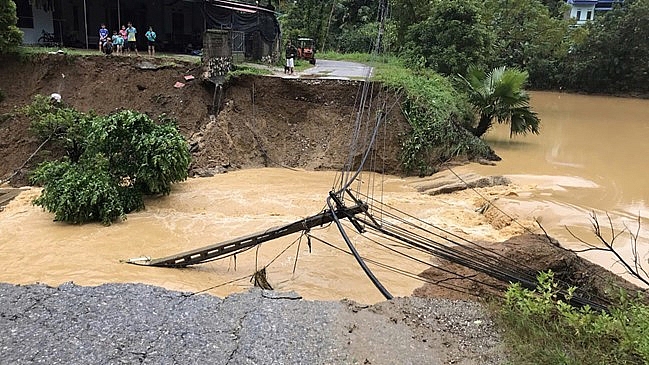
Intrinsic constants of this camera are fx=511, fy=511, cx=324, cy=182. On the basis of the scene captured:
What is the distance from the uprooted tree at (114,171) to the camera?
11906mm

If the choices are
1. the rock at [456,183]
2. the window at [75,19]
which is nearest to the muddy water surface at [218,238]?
the rock at [456,183]

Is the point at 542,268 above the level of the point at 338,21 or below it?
below

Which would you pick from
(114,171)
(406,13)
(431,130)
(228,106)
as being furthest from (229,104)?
(406,13)

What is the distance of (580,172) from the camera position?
16250mm

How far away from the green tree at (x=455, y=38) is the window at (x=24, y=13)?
15984 mm

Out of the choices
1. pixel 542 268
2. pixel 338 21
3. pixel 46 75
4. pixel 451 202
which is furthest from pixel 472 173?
pixel 338 21

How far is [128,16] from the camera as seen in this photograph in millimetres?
23203

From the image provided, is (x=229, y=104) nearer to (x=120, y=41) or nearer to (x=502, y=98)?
(x=120, y=41)

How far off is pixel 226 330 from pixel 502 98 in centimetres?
1533

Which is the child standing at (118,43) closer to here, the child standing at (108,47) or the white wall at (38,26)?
the child standing at (108,47)

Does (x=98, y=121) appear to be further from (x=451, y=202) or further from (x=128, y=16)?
(x=128, y=16)

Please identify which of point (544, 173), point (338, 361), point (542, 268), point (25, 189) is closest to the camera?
point (338, 361)

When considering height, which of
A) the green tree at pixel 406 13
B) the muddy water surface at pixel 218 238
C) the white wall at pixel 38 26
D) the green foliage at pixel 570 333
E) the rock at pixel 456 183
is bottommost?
the muddy water surface at pixel 218 238

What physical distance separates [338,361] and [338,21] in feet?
125
